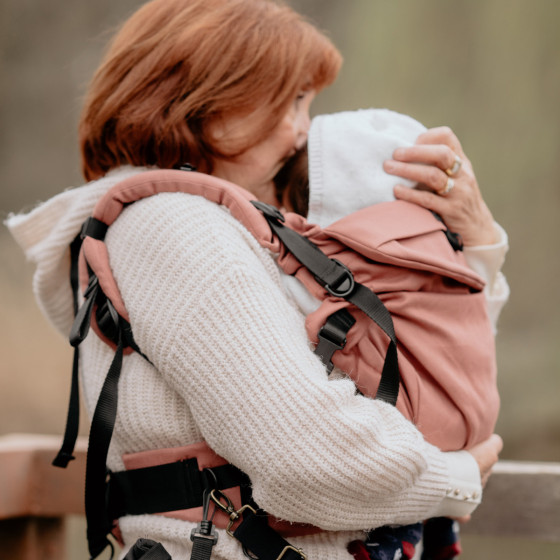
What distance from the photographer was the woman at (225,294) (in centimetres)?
92

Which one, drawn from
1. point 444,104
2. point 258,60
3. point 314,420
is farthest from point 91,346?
point 444,104

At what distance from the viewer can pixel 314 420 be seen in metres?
0.91

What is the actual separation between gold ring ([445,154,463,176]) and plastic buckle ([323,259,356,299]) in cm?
39

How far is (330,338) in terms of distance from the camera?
101 cm

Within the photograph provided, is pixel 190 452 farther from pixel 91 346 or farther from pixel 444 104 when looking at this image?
pixel 444 104

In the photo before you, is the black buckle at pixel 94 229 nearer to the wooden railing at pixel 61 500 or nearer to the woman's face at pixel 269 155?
the woman's face at pixel 269 155

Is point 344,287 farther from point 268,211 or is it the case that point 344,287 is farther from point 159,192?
point 159,192

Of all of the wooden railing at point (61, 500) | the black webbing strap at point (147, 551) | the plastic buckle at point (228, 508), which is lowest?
the wooden railing at point (61, 500)

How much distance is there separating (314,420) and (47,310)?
77cm

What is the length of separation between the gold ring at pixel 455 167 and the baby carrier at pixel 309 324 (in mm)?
206

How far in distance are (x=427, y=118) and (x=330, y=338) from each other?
9.85ft

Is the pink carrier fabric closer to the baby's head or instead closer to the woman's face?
the baby's head

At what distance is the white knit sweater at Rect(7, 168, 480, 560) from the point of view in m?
0.91

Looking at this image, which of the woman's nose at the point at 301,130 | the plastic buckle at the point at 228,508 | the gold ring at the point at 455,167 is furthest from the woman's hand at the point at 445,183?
the plastic buckle at the point at 228,508
